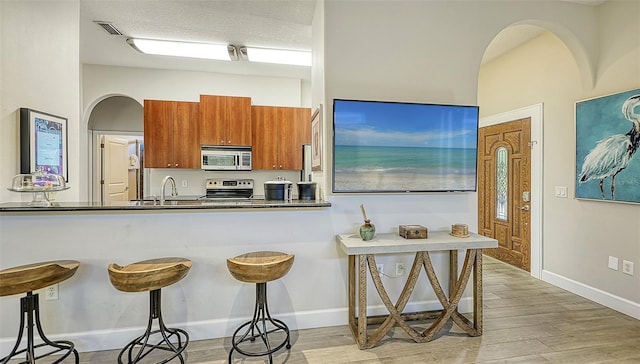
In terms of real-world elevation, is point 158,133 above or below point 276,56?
below

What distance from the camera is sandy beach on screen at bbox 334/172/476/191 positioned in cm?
247

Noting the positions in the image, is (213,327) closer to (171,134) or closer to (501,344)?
(501,344)

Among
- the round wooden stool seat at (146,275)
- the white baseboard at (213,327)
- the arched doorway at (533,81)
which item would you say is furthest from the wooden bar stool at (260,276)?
the arched doorway at (533,81)

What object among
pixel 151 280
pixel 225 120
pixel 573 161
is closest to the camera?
pixel 151 280

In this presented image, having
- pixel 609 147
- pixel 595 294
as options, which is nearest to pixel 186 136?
pixel 609 147

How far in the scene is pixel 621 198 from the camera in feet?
8.89

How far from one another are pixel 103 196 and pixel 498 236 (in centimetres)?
668

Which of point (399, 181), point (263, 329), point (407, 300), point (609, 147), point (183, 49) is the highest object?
point (183, 49)

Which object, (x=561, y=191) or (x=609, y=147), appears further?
(x=561, y=191)

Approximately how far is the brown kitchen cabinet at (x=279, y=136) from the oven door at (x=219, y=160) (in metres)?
0.32

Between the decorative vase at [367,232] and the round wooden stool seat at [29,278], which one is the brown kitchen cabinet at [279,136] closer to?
the decorative vase at [367,232]

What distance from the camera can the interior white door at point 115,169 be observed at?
5461 mm

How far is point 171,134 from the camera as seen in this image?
441cm

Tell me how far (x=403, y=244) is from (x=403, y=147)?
82 cm
